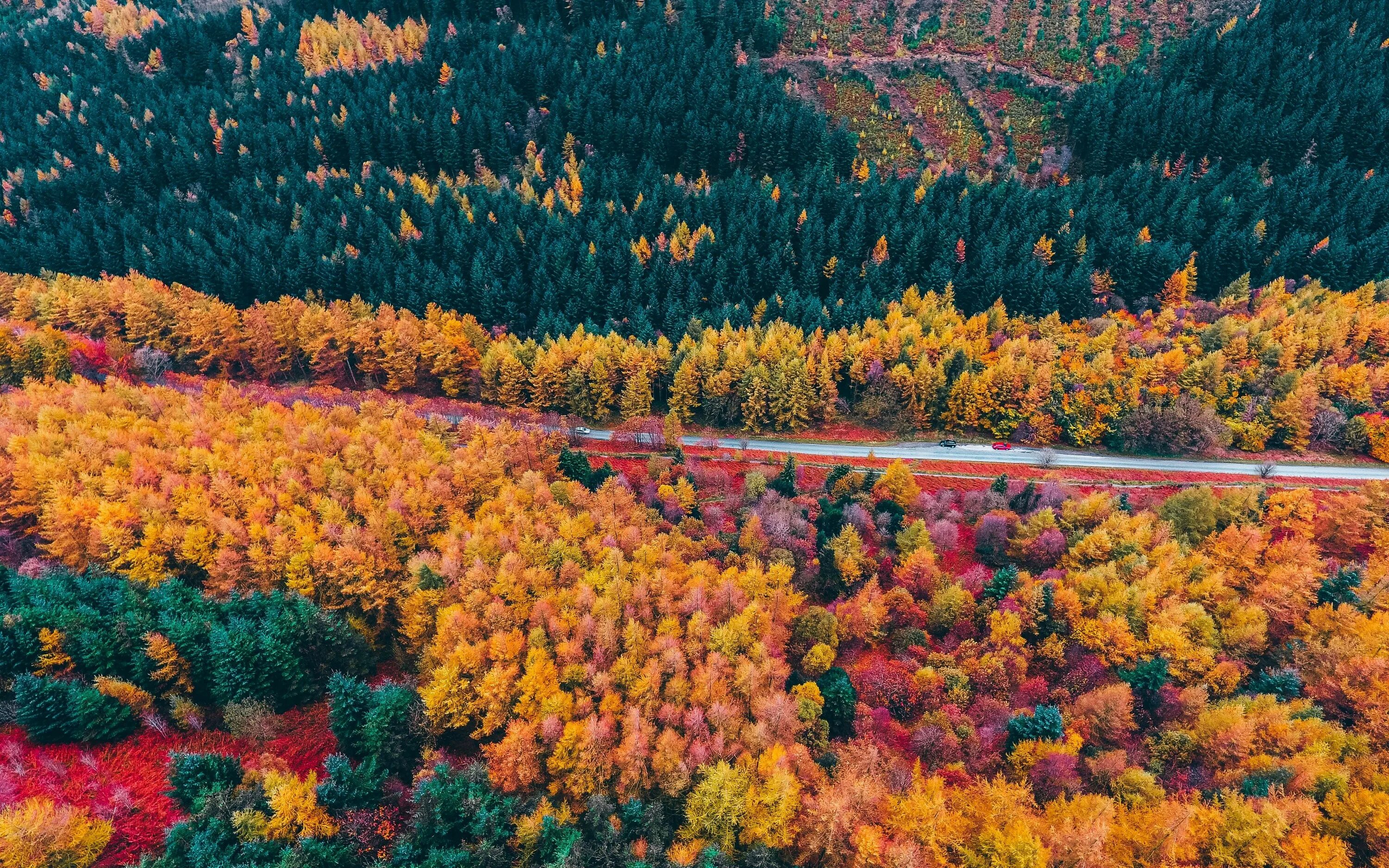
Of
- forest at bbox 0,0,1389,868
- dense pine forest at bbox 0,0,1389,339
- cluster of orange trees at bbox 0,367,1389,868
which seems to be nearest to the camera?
cluster of orange trees at bbox 0,367,1389,868

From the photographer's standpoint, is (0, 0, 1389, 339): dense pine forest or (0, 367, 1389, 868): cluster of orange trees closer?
(0, 367, 1389, 868): cluster of orange trees

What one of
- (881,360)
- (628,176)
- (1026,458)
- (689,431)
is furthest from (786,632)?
(628,176)

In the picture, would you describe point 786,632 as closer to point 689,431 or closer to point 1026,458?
point 689,431

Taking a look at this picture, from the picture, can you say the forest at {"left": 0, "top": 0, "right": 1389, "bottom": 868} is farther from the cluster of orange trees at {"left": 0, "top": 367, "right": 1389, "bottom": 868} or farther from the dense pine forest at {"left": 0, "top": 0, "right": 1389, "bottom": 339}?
the dense pine forest at {"left": 0, "top": 0, "right": 1389, "bottom": 339}

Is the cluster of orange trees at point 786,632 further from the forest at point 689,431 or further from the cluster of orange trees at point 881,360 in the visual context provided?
the cluster of orange trees at point 881,360

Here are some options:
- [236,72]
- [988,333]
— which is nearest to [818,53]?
[988,333]

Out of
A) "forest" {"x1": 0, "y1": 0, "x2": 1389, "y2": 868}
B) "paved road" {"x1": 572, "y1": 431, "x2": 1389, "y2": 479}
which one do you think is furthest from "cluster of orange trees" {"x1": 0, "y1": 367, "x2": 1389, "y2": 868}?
"paved road" {"x1": 572, "y1": 431, "x2": 1389, "y2": 479}

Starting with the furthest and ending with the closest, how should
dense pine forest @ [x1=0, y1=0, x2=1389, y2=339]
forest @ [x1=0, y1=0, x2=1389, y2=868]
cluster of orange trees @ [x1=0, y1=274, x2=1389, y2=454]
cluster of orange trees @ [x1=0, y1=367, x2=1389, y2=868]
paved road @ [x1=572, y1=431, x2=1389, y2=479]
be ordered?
dense pine forest @ [x1=0, y1=0, x2=1389, y2=339], cluster of orange trees @ [x1=0, y1=274, x2=1389, y2=454], paved road @ [x1=572, y1=431, x2=1389, y2=479], forest @ [x1=0, y1=0, x2=1389, y2=868], cluster of orange trees @ [x1=0, y1=367, x2=1389, y2=868]
